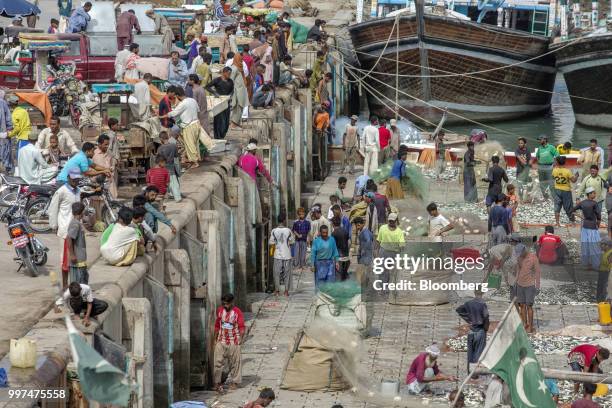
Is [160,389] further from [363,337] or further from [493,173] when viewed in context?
[493,173]

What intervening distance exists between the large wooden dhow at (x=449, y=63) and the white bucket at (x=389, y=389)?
986 inches

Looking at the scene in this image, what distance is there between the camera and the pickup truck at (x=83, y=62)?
29.1 metres

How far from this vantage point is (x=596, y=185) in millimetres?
28000

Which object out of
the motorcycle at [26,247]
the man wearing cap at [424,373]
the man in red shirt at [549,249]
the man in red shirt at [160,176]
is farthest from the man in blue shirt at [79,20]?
the man wearing cap at [424,373]

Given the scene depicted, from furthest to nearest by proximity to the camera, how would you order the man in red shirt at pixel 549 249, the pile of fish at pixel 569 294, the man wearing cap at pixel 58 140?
1. the pile of fish at pixel 569 294
2. the man in red shirt at pixel 549 249
3. the man wearing cap at pixel 58 140

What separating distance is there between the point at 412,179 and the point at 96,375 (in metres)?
18.5

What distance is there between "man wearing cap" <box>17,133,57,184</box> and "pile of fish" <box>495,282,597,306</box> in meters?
7.15

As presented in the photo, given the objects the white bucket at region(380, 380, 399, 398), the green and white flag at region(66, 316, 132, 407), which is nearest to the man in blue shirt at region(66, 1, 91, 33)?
the white bucket at region(380, 380, 399, 398)

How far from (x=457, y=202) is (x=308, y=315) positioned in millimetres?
8183

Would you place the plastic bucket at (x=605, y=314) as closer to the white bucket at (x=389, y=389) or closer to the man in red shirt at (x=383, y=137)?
the white bucket at (x=389, y=389)

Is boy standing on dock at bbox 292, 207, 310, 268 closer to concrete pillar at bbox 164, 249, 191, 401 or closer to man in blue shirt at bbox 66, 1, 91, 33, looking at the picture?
concrete pillar at bbox 164, 249, 191, 401

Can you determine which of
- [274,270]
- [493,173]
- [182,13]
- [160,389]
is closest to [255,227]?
[274,270]

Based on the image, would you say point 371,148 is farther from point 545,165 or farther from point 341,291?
point 341,291

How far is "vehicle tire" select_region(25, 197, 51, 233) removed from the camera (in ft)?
69.2
